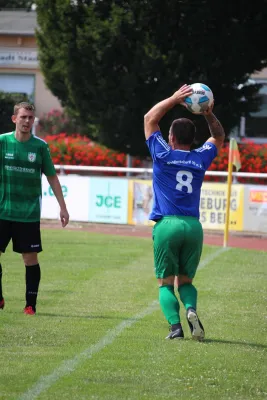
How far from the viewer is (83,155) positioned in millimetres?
28125

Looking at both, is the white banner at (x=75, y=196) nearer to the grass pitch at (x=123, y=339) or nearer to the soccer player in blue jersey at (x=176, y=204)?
the grass pitch at (x=123, y=339)

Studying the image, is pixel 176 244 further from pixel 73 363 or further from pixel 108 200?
pixel 108 200

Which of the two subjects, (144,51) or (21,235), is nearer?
(21,235)

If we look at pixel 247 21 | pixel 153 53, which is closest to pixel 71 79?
pixel 153 53

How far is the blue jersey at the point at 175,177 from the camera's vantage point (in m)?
8.21

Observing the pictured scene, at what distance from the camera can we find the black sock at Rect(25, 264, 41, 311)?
9.78 m

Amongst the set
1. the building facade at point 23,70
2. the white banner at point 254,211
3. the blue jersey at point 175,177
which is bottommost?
the white banner at point 254,211

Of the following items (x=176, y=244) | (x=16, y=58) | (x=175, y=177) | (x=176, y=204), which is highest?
(x=16, y=58)

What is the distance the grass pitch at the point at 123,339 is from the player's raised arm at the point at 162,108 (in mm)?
1847

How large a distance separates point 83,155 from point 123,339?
65.4 feet

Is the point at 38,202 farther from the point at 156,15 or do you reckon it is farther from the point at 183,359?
the point at 156,15

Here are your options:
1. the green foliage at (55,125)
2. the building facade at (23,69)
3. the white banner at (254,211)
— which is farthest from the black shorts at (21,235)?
Answer: the building facade at (23,69)

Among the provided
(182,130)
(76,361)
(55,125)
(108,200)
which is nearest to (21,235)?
(182,130)

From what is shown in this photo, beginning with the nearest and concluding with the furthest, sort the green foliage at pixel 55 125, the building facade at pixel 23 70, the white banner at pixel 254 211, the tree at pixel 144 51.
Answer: the white banner at pixel 254 211
the tree at pixel 144 51
the green foliage at pixel 55 125
the building facade at pixel 23 70
